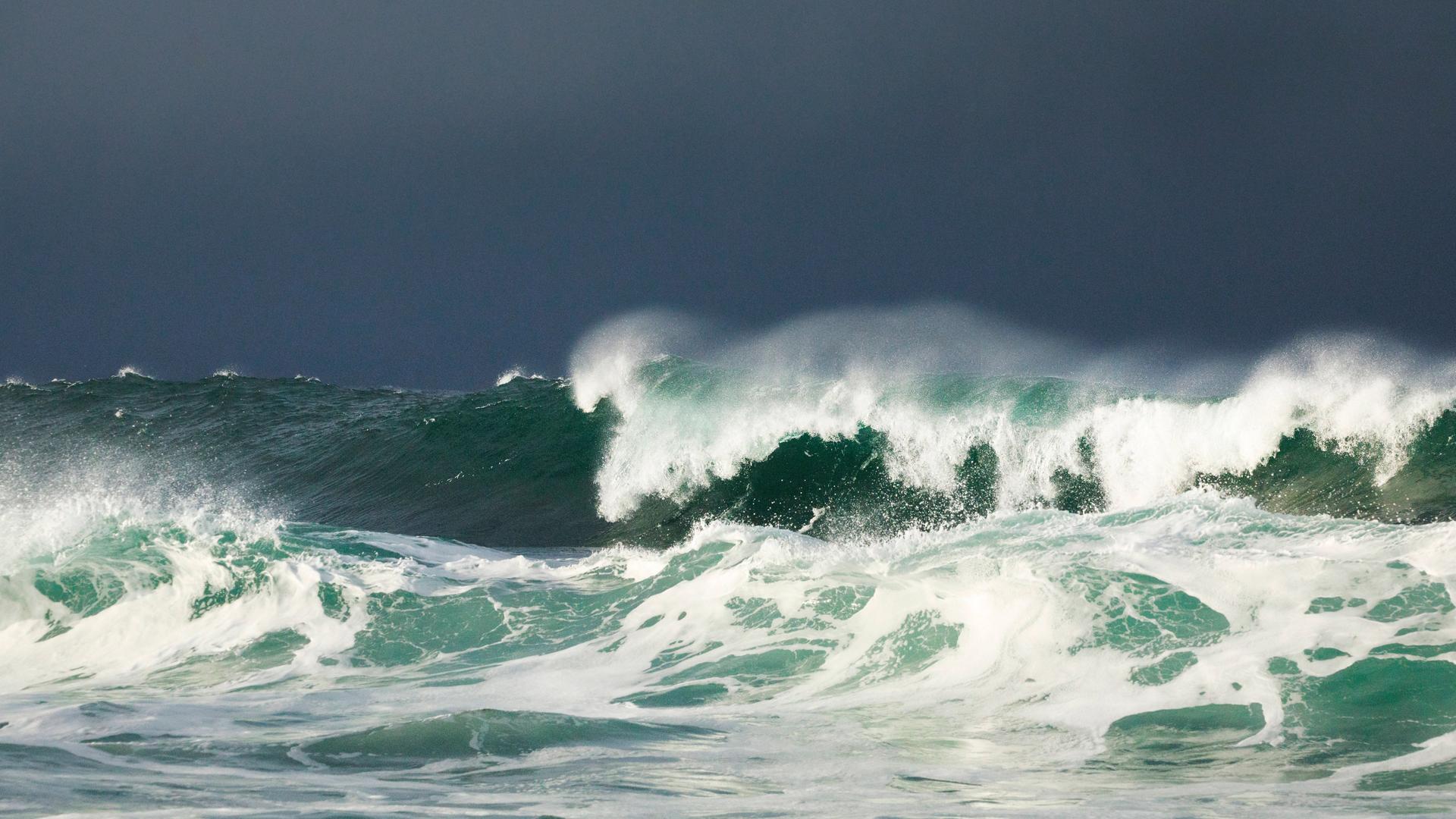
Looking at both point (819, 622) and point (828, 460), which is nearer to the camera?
point (819, 622)

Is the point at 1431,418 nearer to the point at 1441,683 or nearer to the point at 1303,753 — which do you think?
the point at 1441,683

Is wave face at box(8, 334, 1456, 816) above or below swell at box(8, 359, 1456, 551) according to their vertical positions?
below

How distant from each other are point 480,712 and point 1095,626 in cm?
376

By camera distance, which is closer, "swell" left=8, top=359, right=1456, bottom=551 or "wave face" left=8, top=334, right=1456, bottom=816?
"wave face" left=8, top=334, right=1456, bottom=816

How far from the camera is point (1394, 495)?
475 inches

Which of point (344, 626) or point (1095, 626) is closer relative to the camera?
point (1095, 626)

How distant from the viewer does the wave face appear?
191 inches

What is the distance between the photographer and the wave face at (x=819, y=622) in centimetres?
485

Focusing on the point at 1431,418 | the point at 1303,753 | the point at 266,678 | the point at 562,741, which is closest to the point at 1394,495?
the point at 1431,418

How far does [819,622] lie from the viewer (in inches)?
318

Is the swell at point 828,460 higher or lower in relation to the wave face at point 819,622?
higher

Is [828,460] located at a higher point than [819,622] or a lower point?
higher

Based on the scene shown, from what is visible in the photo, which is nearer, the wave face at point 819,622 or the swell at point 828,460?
the wave face at point 819,622

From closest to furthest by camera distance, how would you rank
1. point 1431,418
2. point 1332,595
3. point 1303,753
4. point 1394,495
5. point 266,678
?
point 1303,753
point 1332,595
point 266,678
point 1394,495
point 1431,418
